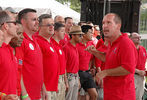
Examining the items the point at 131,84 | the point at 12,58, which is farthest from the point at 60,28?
the point at 12,58

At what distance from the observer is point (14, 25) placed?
10.4 ft

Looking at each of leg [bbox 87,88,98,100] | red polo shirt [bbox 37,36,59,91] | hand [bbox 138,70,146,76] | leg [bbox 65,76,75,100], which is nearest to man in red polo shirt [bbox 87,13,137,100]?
red polo shirt [bbox 37,36,59,91]

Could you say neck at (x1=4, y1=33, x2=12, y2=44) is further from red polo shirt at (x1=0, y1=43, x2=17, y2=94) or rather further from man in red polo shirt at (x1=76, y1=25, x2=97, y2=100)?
man in red polo shirt at (x1=76, y1=25, x2=97, y2=100)

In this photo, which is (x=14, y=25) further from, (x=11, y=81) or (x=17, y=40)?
(x=11, y=81)

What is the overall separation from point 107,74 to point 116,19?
894mm

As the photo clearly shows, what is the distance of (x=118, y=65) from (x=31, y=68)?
1289mm

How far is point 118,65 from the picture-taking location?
3.81 meters

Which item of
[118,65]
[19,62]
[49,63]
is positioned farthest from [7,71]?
[49,63]

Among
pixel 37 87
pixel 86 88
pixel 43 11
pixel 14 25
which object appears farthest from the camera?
pixel 43 11

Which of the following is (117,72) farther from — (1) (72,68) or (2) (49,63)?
(1) (72,68)

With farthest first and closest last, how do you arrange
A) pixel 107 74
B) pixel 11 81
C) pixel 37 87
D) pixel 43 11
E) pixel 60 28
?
pixel 43 11, pixel 60 28, pixel 37 87, pixel 107 74, pixel 11 81

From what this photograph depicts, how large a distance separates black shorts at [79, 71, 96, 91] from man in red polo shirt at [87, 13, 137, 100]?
2.56 meters

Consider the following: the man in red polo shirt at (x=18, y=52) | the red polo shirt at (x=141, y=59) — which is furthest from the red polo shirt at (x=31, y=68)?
the red polo shirt at (x=141, y=59)

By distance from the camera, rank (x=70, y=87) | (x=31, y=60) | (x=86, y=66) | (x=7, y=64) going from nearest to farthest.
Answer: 1. (x=7, y=64)
2. (x=31, y=60)
3. (x=70, y=87)
4. (x=86, y=66)
